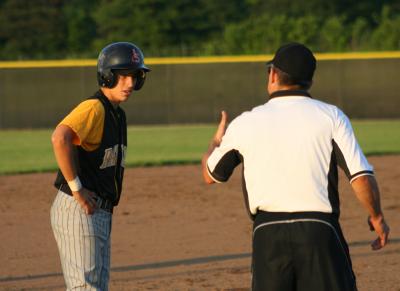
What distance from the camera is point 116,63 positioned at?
4.42m

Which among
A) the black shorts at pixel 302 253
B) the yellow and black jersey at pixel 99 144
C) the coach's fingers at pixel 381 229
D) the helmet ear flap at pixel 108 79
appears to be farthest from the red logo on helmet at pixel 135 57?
the coach's fingers at pixel 381 229

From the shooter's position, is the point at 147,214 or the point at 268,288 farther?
the point at 147,214

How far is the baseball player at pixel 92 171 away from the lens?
4211 millimetres

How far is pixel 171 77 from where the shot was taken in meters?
24.4

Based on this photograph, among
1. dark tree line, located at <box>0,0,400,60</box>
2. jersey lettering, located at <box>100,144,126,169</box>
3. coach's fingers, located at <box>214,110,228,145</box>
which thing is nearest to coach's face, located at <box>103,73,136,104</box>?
jersey lettering, located at <box>100,144,126,169</box>

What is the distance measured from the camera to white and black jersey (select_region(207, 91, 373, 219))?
3.63 meters

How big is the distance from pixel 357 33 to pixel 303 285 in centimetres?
3464

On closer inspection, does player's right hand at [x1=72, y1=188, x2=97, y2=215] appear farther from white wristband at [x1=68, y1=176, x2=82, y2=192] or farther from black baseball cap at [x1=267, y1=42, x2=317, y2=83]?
black baseball cap at [x1=267, y1=42, x2=317, y2=83]

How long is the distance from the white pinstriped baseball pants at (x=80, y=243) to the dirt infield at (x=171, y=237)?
84.4 inches

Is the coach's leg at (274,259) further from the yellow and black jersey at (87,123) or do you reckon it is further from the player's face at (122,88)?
the player's face at (122,88)

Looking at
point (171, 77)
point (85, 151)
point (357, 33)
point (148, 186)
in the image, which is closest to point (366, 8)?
point (357, 33)

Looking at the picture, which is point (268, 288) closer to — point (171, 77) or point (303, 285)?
point (303, 285)

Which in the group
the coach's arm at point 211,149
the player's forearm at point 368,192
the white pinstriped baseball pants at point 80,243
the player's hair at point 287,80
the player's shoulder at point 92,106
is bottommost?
the white pinstriped baseball pants at point 80,243

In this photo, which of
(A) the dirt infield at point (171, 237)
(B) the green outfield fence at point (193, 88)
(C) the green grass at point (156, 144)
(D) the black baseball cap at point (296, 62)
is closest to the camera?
(D) the black baseball cap at point (296, 62)
